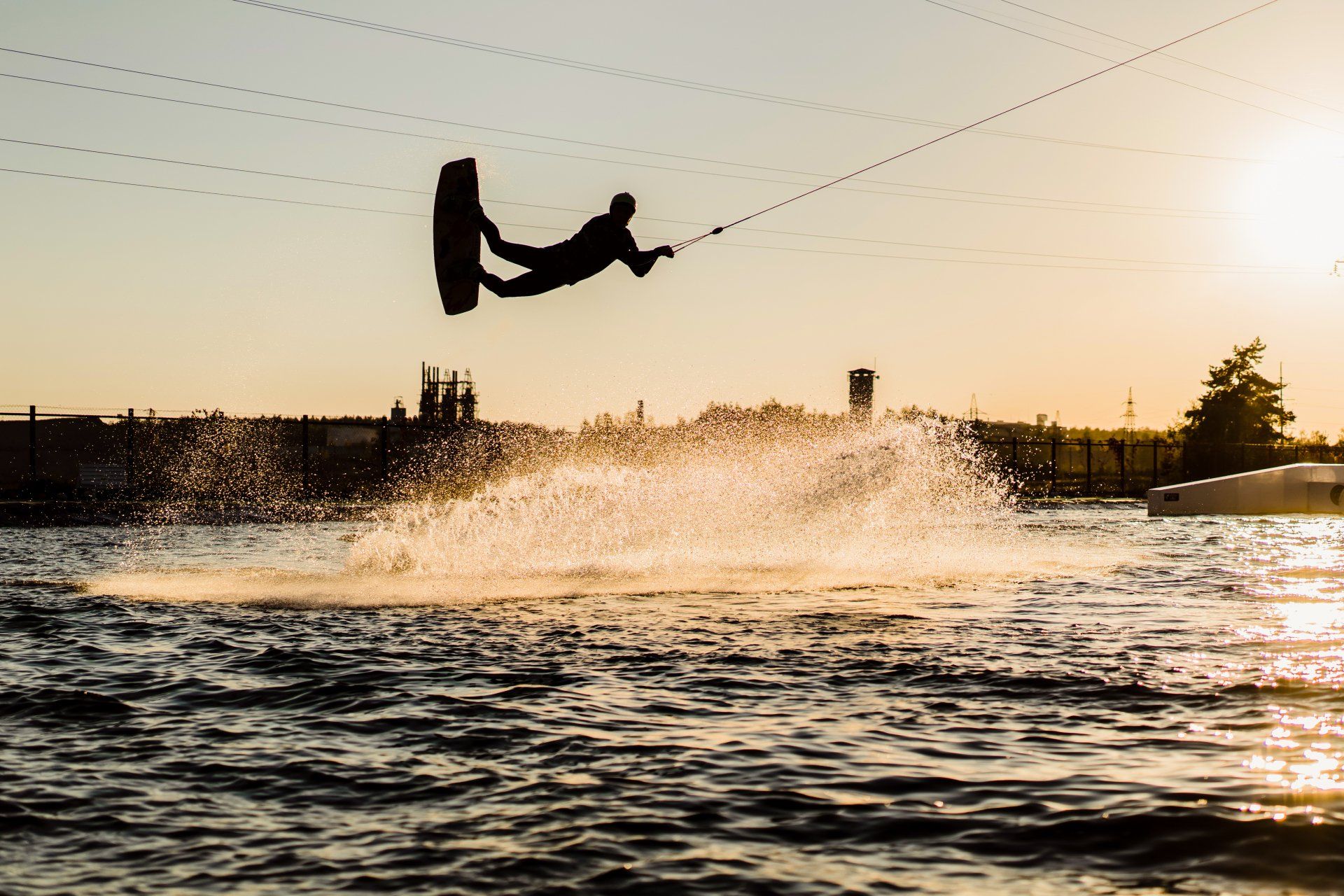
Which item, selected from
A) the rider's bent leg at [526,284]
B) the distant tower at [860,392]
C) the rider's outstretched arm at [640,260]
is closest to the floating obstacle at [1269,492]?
the distant tower at [860,392]

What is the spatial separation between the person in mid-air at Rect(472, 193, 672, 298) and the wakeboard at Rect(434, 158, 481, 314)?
16cm

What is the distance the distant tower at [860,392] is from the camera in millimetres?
46531

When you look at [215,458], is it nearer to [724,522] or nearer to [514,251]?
[724,522]

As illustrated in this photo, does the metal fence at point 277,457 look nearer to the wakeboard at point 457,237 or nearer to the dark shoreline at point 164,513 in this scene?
the dark shoreline at point 164,513

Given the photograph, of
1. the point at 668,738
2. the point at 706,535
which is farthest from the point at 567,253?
the point at 706,535

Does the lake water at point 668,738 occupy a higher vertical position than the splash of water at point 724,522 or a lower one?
lower

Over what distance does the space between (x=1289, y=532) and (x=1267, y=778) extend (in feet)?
85.5

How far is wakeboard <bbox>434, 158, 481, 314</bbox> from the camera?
44.1 feet

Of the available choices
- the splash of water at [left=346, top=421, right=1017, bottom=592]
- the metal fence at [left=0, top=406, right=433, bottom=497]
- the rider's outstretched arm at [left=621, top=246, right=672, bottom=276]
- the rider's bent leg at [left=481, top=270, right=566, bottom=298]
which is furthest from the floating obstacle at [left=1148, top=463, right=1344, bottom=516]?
the rider's bent leg at [left=481, top=270, right=566, bottom=298]

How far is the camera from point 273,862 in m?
4.75

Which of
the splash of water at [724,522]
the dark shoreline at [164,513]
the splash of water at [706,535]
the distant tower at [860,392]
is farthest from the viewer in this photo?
the distant tower at [860,392]

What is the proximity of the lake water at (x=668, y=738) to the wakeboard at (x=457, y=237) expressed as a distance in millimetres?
3681

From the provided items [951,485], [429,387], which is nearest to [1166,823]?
[951,485]

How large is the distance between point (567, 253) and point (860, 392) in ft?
117
